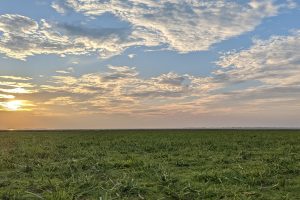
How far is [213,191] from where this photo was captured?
1335cm

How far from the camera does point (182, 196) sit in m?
12.7

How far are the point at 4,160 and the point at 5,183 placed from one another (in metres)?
6.51

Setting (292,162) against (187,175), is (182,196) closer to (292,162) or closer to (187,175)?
(187,175)

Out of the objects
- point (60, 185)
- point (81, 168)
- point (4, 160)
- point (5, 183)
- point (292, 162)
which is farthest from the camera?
point (4, 160)

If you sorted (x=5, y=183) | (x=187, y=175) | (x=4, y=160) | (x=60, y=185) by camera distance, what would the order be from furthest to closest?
(x=4, y=160), (x=187, y=175), (x=5, y=183), (x=60, y=185)

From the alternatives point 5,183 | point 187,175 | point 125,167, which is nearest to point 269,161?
point 187,175

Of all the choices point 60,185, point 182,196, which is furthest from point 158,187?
point 60,185

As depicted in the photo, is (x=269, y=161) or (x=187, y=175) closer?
(x=187, y=175)

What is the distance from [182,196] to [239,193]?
1874 millimetres

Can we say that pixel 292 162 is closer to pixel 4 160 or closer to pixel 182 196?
pixel 182 196

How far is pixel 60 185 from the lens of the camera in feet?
46.2

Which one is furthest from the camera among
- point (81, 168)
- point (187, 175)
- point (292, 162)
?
point (292, 162)

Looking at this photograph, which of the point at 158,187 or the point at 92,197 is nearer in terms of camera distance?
the point at 92,197

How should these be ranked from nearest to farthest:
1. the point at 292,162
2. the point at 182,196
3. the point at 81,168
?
the point at 182,196
the point at 81,168
the point at 292,162
